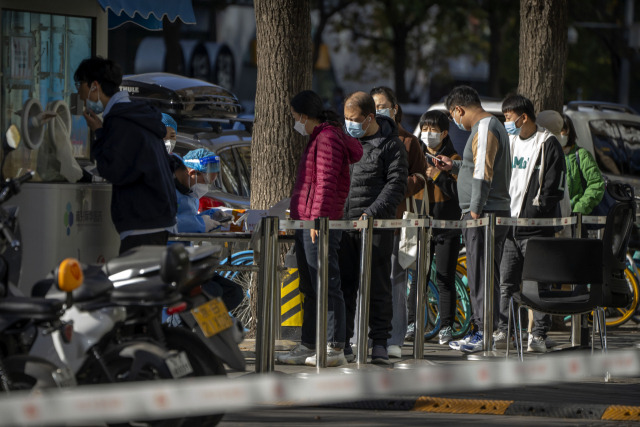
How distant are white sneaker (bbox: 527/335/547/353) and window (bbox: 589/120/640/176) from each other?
387 cm

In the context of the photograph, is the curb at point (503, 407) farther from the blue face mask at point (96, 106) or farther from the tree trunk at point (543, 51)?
the tree trunk at point (543, 51)

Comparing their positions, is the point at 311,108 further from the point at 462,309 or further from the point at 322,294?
the point at 462,309

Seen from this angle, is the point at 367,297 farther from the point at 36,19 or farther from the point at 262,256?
the point at 36,19

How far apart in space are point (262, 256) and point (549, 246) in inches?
77.5

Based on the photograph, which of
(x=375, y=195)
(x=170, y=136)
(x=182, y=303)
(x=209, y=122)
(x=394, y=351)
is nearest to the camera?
(x=182, y=303)

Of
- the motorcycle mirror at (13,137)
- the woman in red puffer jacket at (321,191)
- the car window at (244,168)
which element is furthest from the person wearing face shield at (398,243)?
the car window at (244,168)

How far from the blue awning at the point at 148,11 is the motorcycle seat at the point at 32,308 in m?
3.14

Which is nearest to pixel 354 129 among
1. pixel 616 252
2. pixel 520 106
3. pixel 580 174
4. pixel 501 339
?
pixel 520 106

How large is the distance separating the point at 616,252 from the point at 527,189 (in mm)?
1570

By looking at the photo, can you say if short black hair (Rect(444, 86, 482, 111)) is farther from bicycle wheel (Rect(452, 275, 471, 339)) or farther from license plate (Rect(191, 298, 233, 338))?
license plate (Rect(191, 298, 233, 338))

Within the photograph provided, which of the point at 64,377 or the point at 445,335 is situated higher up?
the point at 64,377

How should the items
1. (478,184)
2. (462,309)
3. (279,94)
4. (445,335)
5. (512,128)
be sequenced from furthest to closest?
(462,309)
(279,94)
(445,335)
(512,128)
(478,184)

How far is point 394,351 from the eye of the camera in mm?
9977

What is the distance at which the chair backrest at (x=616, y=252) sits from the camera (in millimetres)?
9250
